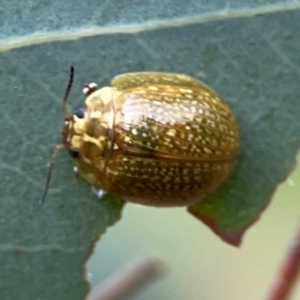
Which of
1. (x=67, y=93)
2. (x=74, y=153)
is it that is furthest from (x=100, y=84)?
(x=74, y=153)

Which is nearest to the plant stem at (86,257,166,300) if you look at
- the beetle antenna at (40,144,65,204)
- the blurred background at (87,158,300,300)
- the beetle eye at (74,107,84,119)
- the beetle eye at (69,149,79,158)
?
the blurred background at (87,158,300,300)

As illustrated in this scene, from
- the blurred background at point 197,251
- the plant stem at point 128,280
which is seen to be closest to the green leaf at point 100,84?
the plant stem at point 128,280

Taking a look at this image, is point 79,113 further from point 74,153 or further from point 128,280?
point 128,280

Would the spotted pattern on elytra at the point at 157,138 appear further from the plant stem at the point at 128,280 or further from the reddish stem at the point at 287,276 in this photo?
the plant stem at the point at 128,280

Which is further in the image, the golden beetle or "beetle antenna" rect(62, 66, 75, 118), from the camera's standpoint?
"beetle antenna" rect(62, 66, 75, 118)

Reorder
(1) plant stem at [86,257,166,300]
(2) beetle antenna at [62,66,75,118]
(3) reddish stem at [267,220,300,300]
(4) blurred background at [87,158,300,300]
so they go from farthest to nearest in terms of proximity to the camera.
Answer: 1. (4) blurred background at [87,158,300,300]
2. (1) plant stem at [86,257,166,300]
3. (2) beetle antenna at [62,66,75,118]
4. (3) reddish stem at [267,220,300,300]

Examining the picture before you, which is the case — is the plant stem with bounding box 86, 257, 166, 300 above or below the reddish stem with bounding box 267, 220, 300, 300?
below

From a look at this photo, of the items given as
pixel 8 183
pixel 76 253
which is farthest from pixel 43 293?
pixel 8 183

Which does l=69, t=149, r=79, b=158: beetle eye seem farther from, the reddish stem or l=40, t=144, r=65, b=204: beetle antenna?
the reddish stem
